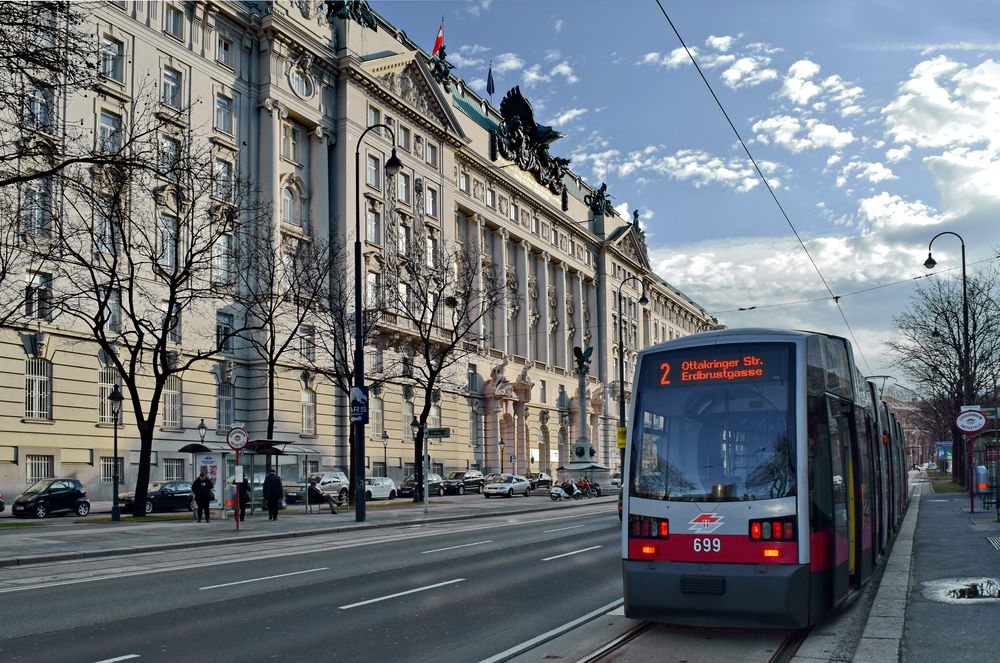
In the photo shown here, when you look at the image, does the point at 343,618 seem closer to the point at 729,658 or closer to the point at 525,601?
the point at 525,601

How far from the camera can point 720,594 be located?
29.5ft

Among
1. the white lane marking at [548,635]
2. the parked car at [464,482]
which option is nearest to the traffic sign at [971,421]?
the white lane marking at [548,635]

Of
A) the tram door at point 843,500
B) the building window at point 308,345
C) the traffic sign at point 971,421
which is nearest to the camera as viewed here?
the tram door at point 843,500

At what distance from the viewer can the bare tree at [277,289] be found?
128 ft

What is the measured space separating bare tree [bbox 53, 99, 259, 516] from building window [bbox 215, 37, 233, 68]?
4.88 meters

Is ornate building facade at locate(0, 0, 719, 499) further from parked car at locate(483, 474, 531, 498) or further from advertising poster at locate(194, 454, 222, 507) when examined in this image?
advertising poster at locate(194, 454, 222, 507)

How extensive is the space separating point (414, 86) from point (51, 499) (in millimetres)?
36551

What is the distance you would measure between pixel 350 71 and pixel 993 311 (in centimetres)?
3724

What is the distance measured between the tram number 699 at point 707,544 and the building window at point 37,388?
108ft

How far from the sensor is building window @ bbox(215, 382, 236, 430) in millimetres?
45844

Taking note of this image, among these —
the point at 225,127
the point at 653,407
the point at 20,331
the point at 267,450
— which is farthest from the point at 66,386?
the point at 653,407

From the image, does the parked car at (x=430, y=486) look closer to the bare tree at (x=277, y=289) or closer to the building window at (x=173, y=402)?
the bare tree at (x=277, y=289)

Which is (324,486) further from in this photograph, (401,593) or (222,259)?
(401,593)

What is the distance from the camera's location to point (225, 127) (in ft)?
154
